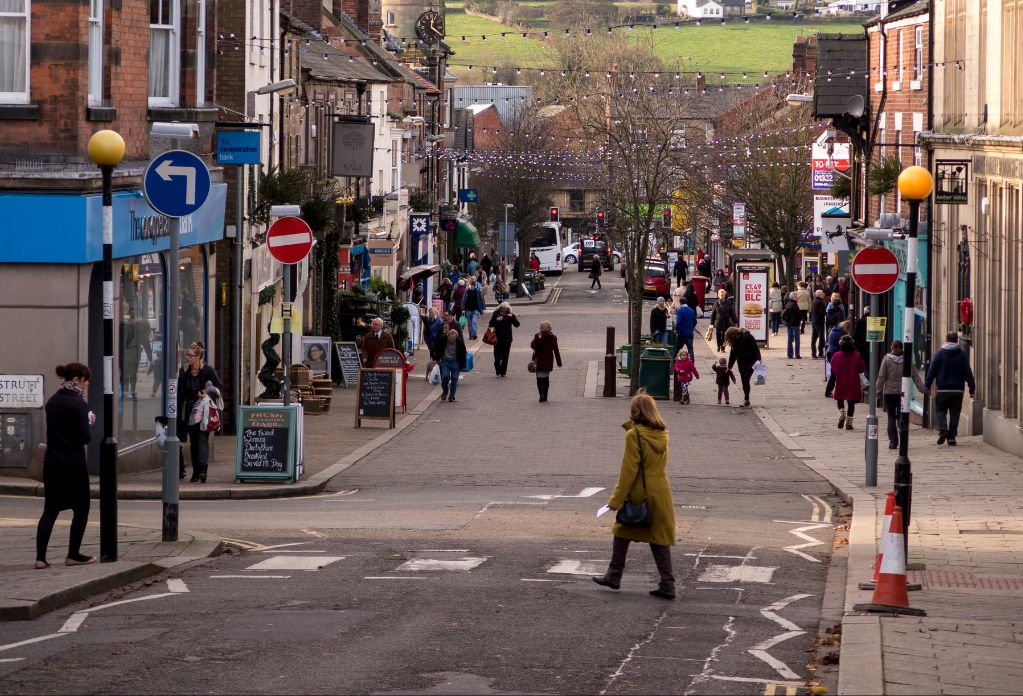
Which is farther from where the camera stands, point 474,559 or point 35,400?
point 35,400

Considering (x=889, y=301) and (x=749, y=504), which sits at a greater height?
(x=889, y=301)

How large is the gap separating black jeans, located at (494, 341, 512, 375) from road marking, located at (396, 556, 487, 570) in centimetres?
2399

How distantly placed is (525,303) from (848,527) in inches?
2077

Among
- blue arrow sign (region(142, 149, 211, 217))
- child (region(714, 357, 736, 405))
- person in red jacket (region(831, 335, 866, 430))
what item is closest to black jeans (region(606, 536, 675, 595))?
blue arrow sign (region(142, 149, 211, 217))

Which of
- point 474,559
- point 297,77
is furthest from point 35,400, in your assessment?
point 297,77

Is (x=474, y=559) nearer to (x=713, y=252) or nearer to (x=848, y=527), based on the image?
(x=848, y=527)

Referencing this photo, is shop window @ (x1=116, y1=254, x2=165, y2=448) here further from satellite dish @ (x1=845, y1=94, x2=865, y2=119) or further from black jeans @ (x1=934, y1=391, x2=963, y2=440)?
satellite dish @ (x1=845, y1=94, x2=865, y2=119)

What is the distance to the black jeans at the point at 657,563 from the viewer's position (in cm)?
1179

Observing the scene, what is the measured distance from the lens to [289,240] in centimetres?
1977

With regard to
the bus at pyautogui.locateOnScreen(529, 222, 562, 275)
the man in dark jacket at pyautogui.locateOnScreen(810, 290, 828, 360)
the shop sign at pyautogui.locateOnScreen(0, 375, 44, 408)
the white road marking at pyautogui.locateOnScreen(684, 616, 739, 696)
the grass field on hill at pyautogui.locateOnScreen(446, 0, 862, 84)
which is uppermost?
the grass field on hill at pyautogui.locateOnScreen(446, 0, 862, 84)

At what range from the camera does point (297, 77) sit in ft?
123

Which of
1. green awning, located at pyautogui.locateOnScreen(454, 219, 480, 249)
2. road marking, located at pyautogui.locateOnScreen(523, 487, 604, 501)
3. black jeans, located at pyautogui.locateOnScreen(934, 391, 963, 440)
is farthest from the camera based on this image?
green awning, located at pyautogui.locateOnScreen(454, 219, 480, 249)

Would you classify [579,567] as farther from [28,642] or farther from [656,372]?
[656,372]

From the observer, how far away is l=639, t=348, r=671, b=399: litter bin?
3300 centimetres
